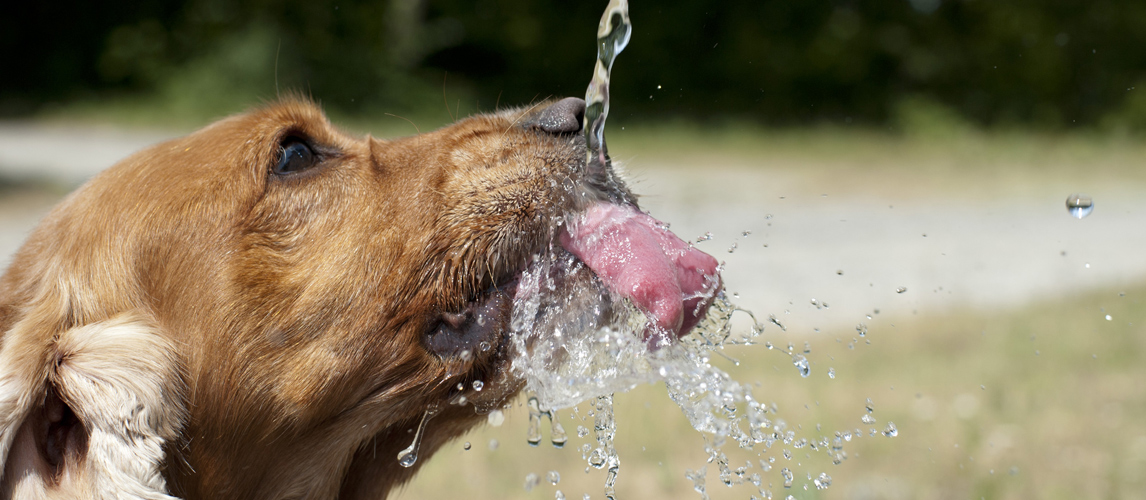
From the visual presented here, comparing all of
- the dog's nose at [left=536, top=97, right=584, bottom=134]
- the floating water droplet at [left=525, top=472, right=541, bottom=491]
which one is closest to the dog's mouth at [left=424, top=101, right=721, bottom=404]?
the dog's nose at [left=536, top=97, right=584, bottom=134]

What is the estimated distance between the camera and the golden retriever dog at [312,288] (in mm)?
2607

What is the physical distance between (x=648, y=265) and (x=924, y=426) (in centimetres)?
257

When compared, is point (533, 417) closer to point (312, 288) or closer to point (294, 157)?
point (312, 288)

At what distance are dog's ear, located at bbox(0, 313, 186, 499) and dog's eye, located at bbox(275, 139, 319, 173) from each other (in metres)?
0.69

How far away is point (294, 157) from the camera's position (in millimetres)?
2959

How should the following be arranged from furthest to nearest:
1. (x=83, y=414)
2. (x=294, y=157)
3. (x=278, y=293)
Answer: (x=294, y=157), (x=278, y=293), (x=83, y=414)

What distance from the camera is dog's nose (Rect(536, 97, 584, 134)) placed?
→ 9.68ft

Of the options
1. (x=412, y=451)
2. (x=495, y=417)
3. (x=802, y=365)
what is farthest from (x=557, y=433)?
(x=802, y=365)

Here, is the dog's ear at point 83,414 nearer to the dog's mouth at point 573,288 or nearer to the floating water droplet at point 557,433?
the dog's mouth at point 573,288

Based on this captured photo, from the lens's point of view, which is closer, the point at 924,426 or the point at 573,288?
→ the point at 573,288

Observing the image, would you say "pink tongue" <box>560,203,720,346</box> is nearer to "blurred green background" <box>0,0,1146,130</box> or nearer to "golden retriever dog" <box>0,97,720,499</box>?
"golden retriever dog" <box>0,97,720,499</box>

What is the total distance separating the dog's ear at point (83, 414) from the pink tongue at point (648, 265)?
1187 mm

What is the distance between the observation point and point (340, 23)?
20.3 meters

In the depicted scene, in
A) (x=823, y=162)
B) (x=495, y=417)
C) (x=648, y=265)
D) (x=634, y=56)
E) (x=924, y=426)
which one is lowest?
(x=823, y=162)
